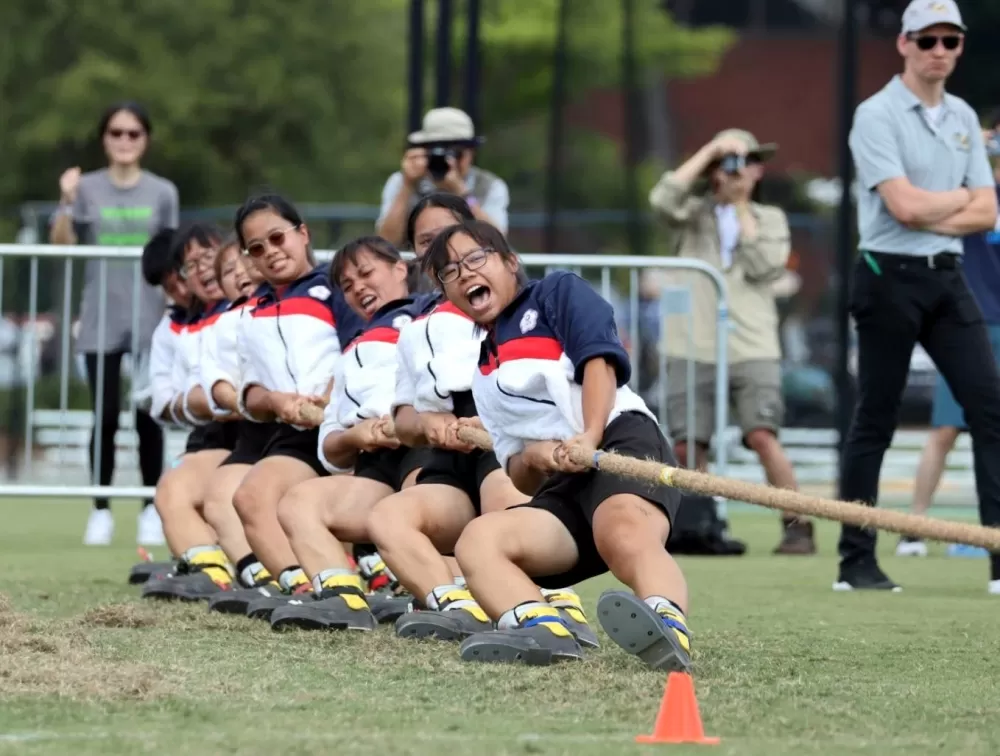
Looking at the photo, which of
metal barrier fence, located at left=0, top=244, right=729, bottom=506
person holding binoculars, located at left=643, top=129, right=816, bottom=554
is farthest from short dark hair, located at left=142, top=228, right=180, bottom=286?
person holding binoculars, located at left=643, top=129, right=816, bottom=554

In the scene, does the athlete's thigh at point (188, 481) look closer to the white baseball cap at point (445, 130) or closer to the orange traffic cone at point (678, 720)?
the white baseball cap at point (445, 130)

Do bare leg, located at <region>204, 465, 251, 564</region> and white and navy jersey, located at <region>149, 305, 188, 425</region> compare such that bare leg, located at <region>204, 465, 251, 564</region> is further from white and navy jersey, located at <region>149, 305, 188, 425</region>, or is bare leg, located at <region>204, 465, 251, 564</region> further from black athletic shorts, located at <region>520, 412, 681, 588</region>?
black athletic shorts, located at <region>520, 412, 681, 588</region>

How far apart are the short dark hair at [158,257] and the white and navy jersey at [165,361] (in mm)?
167

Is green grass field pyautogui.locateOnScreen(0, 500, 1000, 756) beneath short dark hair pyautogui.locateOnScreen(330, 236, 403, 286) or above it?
beneath

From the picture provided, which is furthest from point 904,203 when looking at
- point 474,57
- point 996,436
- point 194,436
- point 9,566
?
point 474,57

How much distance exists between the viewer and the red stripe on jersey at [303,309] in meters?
6.68

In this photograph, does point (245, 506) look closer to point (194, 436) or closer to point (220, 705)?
point (194, 436)

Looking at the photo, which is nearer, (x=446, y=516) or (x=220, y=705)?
(x=220, y=705)

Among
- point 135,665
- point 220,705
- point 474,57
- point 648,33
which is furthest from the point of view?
point 648,33

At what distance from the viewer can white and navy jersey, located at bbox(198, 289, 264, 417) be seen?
23.6 ft

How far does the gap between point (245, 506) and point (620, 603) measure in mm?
2163

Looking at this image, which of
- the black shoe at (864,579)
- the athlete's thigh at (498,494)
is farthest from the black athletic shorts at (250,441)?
the black shoe at (864,579)

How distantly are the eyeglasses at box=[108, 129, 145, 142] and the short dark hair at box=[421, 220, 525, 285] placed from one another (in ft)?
15.0

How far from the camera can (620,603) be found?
4.71 m
